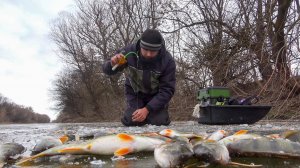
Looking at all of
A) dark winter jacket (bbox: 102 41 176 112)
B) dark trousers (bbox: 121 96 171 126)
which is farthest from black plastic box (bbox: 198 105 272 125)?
dark winter jacket (bbox: 102 41 176 112)

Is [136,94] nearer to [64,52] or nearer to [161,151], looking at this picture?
[161,151]

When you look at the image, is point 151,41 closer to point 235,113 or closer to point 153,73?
point 153,73

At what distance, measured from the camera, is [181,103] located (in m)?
13.4

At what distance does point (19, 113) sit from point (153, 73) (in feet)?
160

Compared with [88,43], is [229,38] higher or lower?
lower

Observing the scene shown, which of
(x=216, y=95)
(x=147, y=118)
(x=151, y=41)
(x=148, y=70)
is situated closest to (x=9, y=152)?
(x=151, y=41)

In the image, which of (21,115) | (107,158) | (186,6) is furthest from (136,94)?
(21,115)

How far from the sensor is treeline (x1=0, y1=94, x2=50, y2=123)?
4786 cm

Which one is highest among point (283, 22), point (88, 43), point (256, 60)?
point (88, 43)

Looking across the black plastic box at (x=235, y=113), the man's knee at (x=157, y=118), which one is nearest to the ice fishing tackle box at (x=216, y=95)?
the black plastic box at (x=235, y=113)

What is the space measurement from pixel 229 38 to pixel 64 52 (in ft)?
93.0

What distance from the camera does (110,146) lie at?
2303mm

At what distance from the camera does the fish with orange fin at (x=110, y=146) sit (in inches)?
88.1

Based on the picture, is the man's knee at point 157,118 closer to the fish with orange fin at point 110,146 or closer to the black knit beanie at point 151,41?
the black knit beanie at point 151,41
